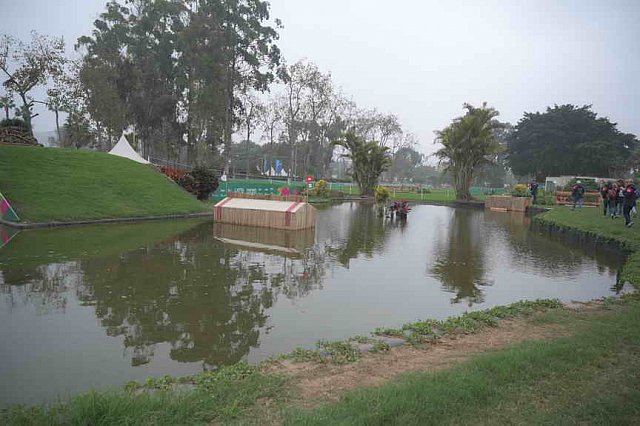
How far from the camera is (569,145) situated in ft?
180

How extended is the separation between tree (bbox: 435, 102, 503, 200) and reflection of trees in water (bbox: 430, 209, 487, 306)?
21.7 meters

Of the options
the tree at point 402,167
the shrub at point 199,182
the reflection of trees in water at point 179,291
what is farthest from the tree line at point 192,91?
the tree at point 402,167

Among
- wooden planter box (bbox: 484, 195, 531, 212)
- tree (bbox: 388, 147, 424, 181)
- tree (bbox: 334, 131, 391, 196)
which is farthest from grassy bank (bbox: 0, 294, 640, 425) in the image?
tree (bbox: 388, 147, 424, 181)

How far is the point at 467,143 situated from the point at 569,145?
26.1 metres

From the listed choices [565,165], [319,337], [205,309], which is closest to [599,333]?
[319,337]

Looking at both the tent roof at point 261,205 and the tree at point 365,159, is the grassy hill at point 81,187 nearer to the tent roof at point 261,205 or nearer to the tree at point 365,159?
the tent roof at point 261,205

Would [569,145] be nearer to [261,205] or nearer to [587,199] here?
[587,199]

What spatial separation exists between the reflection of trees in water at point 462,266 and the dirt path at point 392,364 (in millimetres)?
1823

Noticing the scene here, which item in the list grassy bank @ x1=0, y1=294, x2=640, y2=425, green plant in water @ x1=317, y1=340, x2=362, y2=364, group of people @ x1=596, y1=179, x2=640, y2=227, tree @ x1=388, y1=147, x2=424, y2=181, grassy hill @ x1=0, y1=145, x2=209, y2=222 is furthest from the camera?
tree @ x1=388, y1=147, x2=424, y2=181

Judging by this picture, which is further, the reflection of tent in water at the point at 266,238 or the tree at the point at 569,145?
the tree at the point at 569,145

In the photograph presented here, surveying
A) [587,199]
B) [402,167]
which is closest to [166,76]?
[587,199]

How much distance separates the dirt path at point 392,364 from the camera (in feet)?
13.4

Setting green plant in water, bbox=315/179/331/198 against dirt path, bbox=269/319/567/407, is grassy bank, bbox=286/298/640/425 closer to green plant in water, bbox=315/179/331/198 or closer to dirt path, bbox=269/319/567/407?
dirt path, bbox=269/319/567/407

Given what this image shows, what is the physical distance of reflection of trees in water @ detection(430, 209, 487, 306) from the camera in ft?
27.8
